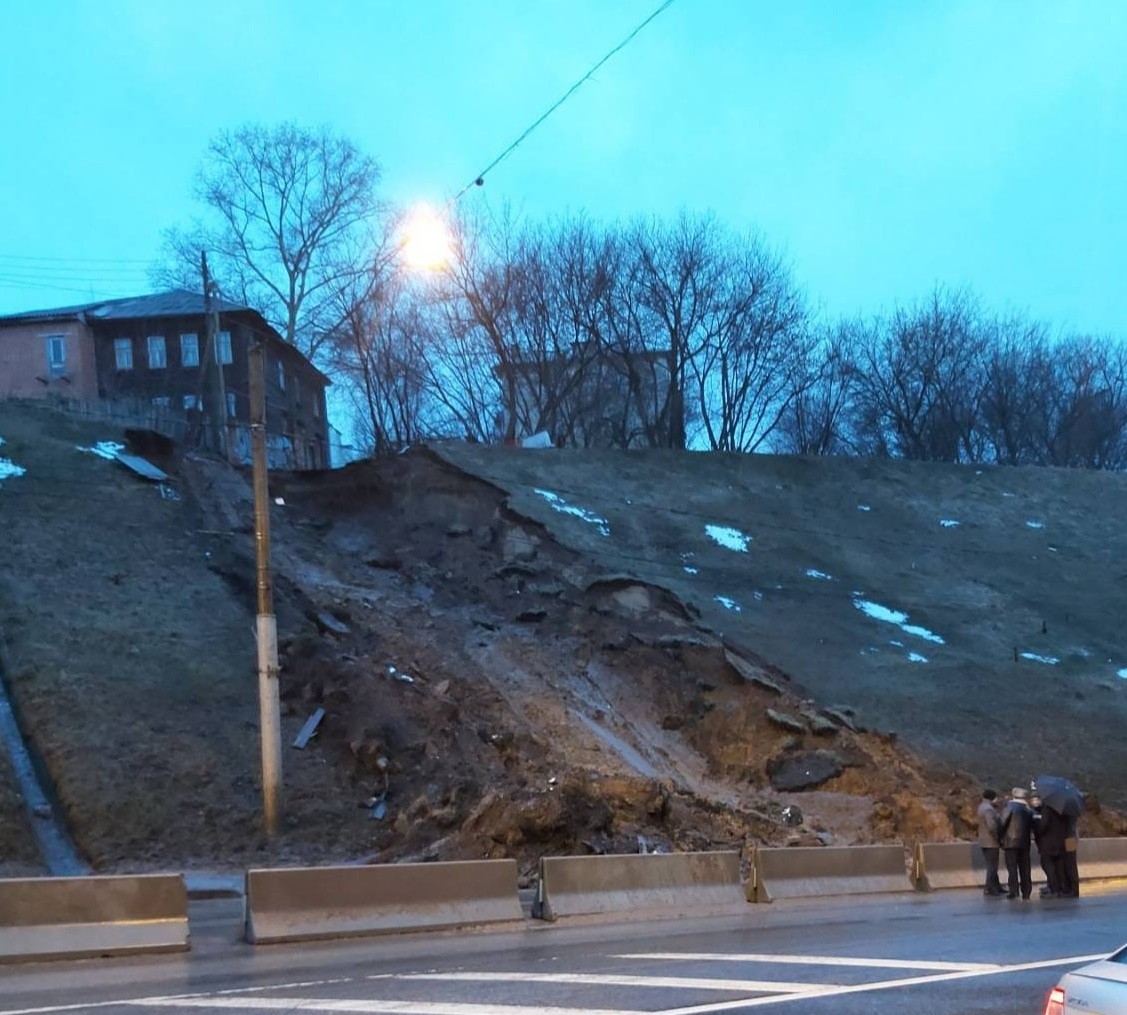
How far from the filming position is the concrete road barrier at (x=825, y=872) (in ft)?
56.9

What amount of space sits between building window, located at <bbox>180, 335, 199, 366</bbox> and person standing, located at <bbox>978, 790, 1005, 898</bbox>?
44.1 meters

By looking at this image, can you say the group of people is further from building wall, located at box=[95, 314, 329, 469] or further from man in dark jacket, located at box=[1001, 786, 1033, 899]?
building wall, located at box=[95, 314, 329, 469]

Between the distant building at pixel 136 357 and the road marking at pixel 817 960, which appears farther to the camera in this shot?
the distant building at pixel 136 357

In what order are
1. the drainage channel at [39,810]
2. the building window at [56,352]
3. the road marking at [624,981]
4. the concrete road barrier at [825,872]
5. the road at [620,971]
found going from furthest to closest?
the building window at [56,352] → the drainage channel at [39,810] → the concrete road barrier at [825,872] → the road marking at [624,981] → the road at [620,971]

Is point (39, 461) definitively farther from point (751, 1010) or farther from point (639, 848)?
point (751, 1010)

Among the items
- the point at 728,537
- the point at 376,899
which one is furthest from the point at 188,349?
the point at 376,899

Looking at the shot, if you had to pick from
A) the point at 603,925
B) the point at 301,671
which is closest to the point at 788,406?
the point at 301,671

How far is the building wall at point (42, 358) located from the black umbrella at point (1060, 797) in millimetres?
45906

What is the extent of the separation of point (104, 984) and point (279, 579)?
64.0ft

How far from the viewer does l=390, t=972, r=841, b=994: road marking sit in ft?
30.7

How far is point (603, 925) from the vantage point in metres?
14.7

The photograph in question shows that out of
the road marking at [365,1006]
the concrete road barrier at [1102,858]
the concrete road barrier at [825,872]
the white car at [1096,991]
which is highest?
the white car at [1096,991]

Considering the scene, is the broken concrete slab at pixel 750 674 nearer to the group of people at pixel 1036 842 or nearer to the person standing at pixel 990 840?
the person standing at pixel 990 840

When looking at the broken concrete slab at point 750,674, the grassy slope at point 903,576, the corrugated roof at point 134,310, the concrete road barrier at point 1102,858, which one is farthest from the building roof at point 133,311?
the concrete road barrier at point 1102,858
